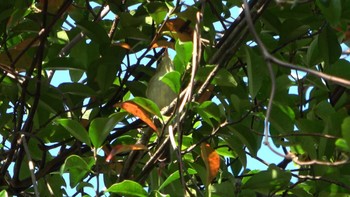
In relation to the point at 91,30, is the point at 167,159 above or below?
below

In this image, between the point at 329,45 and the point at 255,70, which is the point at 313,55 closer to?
the point at 329,45

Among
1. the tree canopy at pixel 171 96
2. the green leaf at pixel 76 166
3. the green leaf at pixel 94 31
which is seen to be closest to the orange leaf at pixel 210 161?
the tree canopy at pixel 171 96

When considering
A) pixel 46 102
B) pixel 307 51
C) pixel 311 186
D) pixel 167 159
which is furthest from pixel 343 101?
pixel 46 102

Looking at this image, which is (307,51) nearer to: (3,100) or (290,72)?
(290,72)

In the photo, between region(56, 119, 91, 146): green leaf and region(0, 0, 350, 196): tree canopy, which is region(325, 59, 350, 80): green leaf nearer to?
region(0, 0, 350, 196): tree canopy

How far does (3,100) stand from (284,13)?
0.57 metres

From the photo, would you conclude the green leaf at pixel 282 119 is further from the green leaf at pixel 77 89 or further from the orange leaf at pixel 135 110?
the green leaf at pixel 77 89

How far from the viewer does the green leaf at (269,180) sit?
4.64 ft

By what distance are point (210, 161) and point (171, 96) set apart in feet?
0.41

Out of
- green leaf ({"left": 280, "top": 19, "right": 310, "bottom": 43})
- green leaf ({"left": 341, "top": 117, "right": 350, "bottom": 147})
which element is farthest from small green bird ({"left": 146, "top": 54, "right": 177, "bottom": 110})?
green leaf ({"left": 341, "top": 117, "right": 350, "bottom": 147})

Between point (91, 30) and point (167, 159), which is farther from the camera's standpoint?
point (91, 30)

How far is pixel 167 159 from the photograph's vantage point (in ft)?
4.74

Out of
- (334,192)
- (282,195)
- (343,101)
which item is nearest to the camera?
(334,192)

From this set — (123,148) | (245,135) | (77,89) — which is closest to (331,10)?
(245,135)
